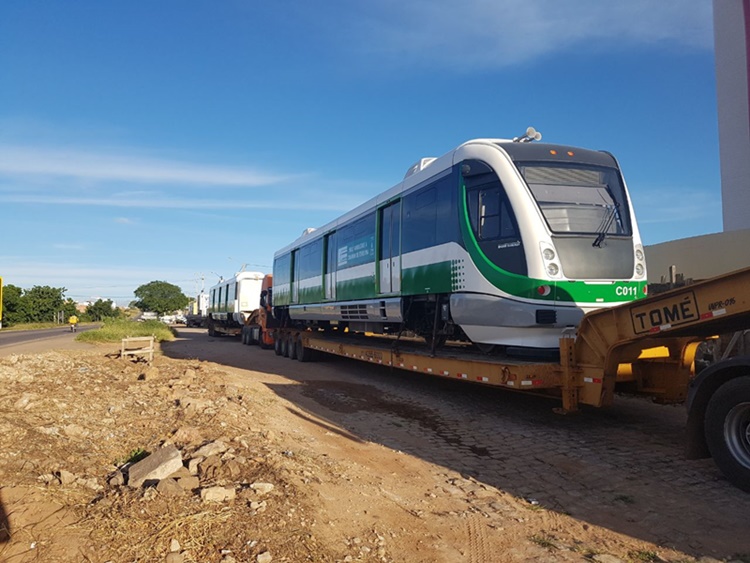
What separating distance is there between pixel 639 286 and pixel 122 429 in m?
6.91

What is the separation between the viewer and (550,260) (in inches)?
283

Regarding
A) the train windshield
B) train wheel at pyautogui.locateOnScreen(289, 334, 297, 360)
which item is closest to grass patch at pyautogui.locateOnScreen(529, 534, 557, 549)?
the train windshield

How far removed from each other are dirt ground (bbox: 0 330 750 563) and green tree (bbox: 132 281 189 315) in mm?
101173

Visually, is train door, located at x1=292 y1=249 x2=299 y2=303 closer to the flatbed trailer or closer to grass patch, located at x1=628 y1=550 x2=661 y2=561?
the flatbed trailer

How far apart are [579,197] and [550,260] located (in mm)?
1202

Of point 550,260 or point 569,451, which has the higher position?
point 550,260

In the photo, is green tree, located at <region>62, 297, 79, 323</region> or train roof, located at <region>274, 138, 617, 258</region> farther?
green tree, located at <region>62, 297, 79, 323</region>

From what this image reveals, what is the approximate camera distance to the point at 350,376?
14.0 meters

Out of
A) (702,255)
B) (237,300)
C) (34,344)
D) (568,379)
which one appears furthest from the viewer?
(237,300)

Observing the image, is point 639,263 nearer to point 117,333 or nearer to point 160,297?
point 117,333

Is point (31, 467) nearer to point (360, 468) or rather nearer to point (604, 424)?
point (360, 468)

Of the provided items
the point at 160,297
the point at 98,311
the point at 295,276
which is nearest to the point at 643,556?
the point at 295,276

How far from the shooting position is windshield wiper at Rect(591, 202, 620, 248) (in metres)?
7.47

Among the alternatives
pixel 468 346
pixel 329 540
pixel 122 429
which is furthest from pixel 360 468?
pixel 468 346
